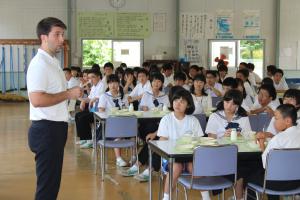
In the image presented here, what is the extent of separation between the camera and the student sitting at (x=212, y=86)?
7816 mm

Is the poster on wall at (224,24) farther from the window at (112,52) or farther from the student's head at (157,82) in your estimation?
the student's head at (157,82)

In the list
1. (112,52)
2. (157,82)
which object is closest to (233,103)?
(157,82)

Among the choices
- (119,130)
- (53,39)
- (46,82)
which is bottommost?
(119,130)

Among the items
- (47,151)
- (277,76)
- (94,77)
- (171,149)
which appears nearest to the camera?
(47,151)

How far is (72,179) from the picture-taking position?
18.3 ft

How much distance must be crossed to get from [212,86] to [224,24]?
22.0 ft

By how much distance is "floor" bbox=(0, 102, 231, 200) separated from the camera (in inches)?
194

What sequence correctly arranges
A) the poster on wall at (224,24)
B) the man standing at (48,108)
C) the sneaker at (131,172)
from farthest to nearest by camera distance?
the poster on wall at (224,24) → the sneaker at (131,172) → the man standing at (48,108)

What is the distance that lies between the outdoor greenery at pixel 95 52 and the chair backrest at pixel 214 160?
1059 centimetres

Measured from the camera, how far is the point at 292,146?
11.9ft

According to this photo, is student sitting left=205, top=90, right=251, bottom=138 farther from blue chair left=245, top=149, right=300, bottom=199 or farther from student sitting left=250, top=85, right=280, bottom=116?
student sitting left=250, top=85, right=280, bottom=116

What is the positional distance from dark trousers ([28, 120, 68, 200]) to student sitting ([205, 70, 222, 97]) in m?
4.86

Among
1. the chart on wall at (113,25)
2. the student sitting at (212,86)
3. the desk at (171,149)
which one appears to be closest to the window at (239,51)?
the chart on wall at (113,25)

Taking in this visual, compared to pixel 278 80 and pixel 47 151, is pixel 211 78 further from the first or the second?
pixel 47 151
